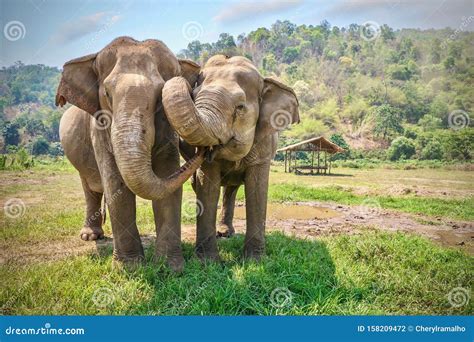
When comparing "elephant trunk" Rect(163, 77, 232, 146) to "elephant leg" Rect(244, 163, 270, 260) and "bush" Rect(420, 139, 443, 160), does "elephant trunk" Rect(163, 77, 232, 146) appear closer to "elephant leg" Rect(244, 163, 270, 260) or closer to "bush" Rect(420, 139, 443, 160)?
"elephant leg" Rect(244, 163, 270, 260)

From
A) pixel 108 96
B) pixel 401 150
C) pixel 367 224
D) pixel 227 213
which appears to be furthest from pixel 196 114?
pixel 401 150

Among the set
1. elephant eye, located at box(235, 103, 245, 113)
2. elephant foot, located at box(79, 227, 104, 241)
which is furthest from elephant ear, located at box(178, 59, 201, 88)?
elephant foot, located at box(79, 227, 104, 241)

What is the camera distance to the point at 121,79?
4.28 metres

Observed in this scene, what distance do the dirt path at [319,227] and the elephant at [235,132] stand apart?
5.67ft

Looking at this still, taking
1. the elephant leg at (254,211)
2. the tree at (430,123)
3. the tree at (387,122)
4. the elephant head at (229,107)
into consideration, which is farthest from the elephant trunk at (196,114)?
the tree at (387,122)

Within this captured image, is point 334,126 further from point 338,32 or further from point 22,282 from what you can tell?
point 22,282

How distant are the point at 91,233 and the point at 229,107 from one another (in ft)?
13.4

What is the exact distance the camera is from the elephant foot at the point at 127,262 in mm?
4918

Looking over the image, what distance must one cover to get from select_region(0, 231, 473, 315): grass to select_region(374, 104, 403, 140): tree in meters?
41.9

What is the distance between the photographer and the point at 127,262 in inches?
198

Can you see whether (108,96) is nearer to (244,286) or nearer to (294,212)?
(244,286)

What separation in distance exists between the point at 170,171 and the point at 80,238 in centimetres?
331

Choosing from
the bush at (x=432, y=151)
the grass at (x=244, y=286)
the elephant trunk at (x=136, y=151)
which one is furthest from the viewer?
the bush at (x=432, y=151)

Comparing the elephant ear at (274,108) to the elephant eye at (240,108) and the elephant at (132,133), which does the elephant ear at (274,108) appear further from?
the elephant at (132,133)
